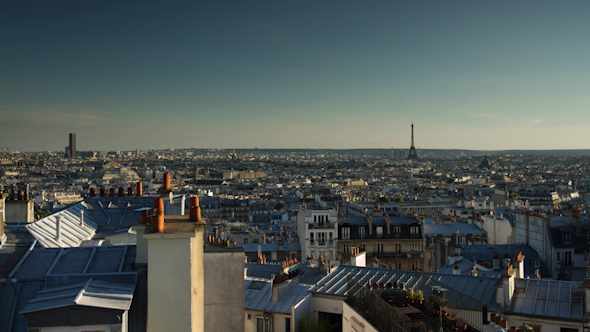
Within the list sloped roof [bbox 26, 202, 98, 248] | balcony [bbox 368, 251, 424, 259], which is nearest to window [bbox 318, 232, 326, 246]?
balcony [bbox 368, 251, 424, 259]

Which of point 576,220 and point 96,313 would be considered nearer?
point 96,313

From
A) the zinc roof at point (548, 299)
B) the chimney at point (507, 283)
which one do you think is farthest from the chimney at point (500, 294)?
the zinc roof at point (548, 299)

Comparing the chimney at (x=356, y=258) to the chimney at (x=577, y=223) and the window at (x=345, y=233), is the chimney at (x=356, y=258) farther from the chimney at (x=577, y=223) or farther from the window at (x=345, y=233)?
the chimney at (x=577, y=223)

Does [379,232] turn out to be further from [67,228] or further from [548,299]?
[67,228]

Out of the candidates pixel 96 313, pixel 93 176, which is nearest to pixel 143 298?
pixel 96 313

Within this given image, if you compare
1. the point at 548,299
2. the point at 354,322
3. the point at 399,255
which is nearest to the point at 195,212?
the point at 354,322

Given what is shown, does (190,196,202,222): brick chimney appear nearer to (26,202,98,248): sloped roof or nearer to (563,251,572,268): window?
(26,202,98,248): sloped roof

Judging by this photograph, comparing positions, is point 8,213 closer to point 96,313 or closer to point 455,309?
point 96,313

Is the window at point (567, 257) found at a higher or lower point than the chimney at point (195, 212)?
lower
